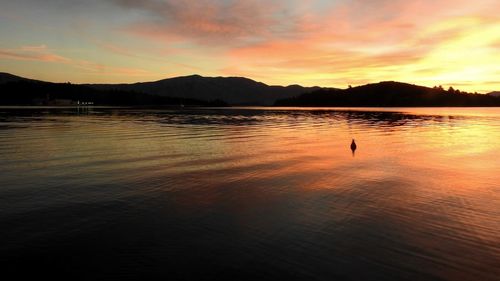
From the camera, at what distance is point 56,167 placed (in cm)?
2958

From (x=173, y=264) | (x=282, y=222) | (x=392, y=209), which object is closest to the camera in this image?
(x=173, y=264)

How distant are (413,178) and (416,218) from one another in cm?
1104

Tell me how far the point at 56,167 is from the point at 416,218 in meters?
26.8

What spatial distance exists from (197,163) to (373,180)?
15.1 metres

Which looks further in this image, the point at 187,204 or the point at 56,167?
the point at 56,167

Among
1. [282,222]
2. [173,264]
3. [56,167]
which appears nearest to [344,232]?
[282,222]

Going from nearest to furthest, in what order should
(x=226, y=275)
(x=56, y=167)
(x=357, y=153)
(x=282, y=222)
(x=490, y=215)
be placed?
(x=226, y=275), (x=282, y=222), (x=490, y=215), (x=56, y=167), (x=357, y=153)

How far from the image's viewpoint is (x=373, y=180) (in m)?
26.8

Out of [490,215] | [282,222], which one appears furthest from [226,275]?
[490,215]

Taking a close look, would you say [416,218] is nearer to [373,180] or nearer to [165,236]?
[373,180]

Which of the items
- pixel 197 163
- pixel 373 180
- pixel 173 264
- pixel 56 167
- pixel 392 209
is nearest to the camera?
pixel 173 264

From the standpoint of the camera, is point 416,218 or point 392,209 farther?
point 392,209

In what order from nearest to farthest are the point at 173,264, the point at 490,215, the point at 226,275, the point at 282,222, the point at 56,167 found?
the point at 226,275
the point at 173,264
the point at 282,222
the point at 490,215
the point at 56,167

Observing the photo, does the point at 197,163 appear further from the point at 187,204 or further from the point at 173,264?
the point at 173,264
